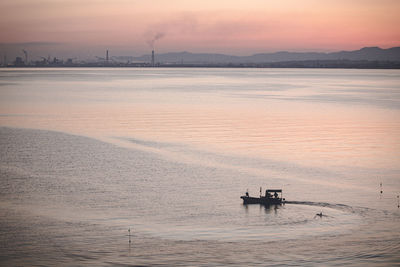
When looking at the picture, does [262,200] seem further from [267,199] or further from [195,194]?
[195,194]

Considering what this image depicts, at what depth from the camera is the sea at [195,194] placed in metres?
18.8

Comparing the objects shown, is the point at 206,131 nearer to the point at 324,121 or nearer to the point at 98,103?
the point at 324,121

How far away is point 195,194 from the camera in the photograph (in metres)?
25.9

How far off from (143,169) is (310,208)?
35.8 feet

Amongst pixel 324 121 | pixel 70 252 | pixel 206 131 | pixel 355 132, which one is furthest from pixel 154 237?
pixel 324 121

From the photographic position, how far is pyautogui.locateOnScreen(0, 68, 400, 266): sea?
18844mm

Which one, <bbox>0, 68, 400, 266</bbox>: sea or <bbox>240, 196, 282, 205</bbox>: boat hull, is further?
<bbox>240, 196, 282, 205</bbox>: boat hull

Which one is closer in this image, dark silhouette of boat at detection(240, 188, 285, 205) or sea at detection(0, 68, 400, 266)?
sea at detection(0, 68, 400, 266)

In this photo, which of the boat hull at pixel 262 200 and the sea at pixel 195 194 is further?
the boat hull at pixel 262 200

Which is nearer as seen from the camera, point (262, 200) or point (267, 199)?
point (267, 199)

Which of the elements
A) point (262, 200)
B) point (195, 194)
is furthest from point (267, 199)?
point (195, 194)

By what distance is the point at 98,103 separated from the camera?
7625 centimetres

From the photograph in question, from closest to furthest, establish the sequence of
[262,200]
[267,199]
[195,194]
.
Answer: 1. [267,199]
2. [262,200]
3. [195,194]

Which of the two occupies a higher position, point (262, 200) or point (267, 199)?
point (267, 199)
